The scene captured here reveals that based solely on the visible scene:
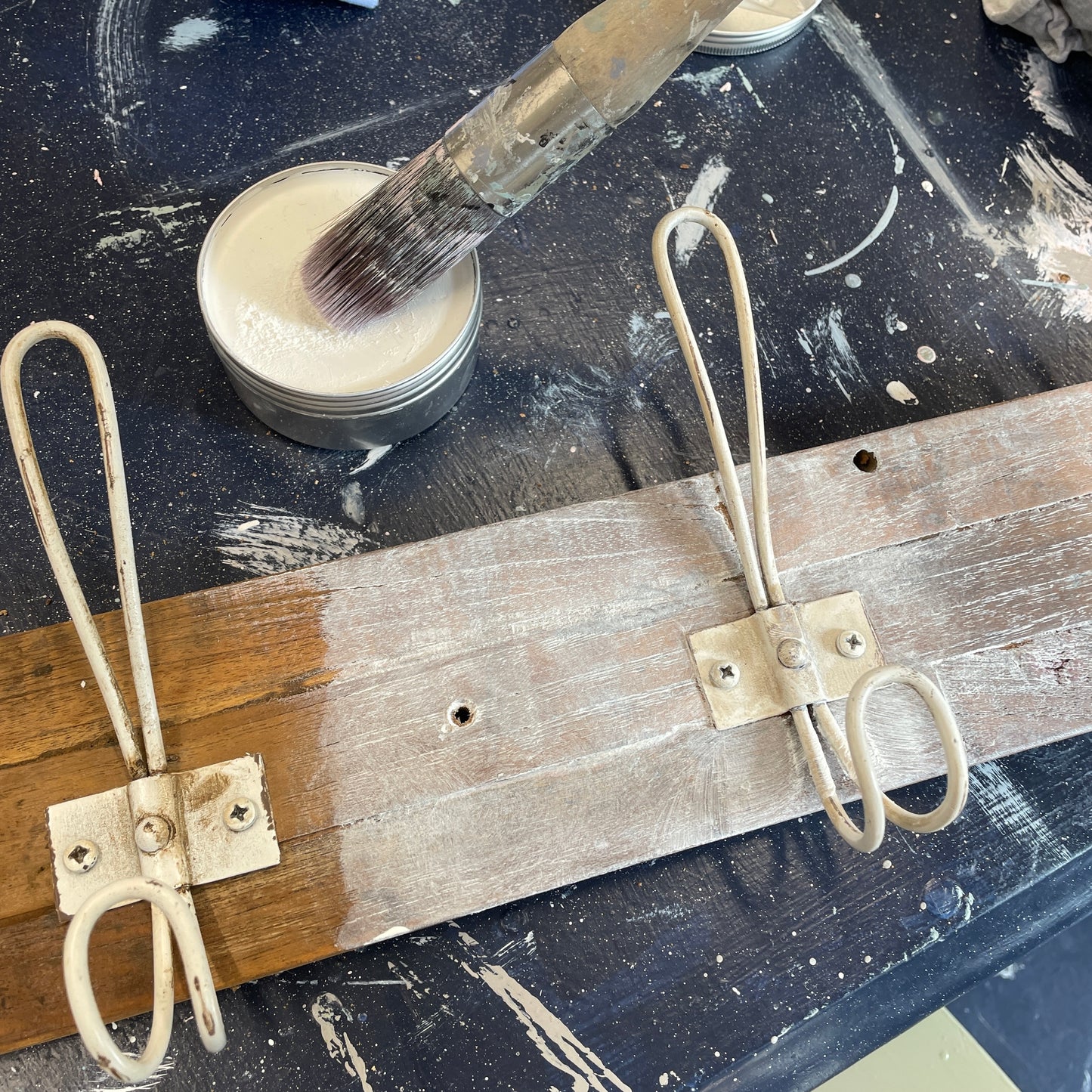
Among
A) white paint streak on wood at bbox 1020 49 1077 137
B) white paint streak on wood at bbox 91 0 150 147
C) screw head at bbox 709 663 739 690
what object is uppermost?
white paint streak on wood at bbox 1020 49 1077 137

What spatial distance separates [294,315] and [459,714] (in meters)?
0.33

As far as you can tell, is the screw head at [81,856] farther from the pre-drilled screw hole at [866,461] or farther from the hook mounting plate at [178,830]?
the pre-drilled screw hole at [866,461]

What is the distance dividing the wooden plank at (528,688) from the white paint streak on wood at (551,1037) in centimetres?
13

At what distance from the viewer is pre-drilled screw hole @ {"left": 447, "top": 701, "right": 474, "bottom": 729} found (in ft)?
1.91

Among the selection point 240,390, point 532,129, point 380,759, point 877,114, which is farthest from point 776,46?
point 380,759

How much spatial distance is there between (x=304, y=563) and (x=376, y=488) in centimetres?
9

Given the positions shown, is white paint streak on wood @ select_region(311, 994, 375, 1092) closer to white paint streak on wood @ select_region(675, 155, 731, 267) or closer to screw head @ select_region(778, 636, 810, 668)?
screw head @ select_region(778, 636, 810, 668)

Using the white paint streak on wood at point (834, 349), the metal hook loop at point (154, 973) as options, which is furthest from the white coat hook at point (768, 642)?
the metal hook loop at point (154, 973)

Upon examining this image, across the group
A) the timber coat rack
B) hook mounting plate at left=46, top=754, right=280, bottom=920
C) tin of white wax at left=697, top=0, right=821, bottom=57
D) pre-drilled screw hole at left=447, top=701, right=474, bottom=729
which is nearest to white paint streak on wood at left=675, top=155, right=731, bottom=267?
tin of white wax at left=697, top=0, right=821, bottom=57

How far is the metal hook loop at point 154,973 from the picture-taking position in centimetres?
43

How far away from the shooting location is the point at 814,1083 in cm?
65

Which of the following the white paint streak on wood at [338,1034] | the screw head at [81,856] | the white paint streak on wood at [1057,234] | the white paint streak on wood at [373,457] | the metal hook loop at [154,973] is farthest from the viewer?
the white paint streak on wood at [1057,234]

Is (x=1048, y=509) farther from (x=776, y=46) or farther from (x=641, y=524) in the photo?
(x=776, y=46)

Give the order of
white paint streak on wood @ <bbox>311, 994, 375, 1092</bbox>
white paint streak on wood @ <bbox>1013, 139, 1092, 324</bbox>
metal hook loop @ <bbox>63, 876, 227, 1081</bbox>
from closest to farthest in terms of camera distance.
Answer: metal hook loop @ <bbox>63, 876, 227, 1081</bbox>, white paint streak on wood @ <bbox>311, 994, 375, 1092</bbox>, white paint streak on wood @ <bbox>1013, 139, 1092, 324</bbox>
